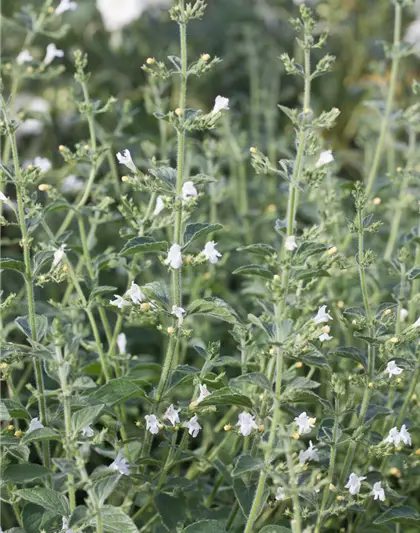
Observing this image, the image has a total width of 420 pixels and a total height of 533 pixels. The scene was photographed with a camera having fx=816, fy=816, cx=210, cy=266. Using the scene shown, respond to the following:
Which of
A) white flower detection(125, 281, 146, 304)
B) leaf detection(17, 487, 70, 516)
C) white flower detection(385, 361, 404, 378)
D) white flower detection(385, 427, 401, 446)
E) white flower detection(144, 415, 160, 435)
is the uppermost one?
white flower detection(125, 281, 146, 304)

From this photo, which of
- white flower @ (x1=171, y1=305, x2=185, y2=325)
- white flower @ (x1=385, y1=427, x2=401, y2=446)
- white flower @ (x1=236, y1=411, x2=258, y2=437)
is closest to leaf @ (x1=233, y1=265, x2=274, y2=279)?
white flower @ (x1=171, y1=305, x2=185, y2=325)

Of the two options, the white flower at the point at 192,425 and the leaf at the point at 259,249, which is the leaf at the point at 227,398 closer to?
the white flower at the point at 192,425

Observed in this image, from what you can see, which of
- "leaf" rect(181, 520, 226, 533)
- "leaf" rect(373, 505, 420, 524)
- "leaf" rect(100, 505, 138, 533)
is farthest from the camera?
"leaf" rect(373, 505, 420, 524)

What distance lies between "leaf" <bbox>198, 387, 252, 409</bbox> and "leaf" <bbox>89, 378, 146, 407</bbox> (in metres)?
0.12

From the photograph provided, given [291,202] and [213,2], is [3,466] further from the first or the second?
[213,2]

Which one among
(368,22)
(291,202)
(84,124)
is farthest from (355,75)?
(291,202)

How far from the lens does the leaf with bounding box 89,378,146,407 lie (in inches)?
58.1

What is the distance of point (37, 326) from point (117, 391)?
19 cm

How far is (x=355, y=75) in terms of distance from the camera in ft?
14.3

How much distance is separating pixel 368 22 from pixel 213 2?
0.93 metres

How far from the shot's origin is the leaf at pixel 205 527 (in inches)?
56.2

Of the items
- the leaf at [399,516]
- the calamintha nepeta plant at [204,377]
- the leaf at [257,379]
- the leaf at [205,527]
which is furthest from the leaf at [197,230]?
the leaf at [399,516]

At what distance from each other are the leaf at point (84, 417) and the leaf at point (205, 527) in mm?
270

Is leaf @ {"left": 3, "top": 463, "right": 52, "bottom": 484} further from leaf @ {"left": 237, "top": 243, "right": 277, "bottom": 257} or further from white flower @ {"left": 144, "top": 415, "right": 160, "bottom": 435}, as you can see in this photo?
leaf @ {"left": 237, "top": 243, "right": 277, "bottom": 257}
